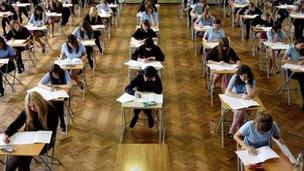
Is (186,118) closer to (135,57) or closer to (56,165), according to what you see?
(135,57)

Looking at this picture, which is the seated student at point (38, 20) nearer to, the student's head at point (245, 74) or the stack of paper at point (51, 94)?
the stack of paper at point (51, 94)

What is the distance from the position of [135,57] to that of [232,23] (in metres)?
6.93

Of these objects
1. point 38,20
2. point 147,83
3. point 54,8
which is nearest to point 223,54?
point 147,83

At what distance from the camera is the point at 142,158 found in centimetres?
476

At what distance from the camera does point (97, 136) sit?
287 inches

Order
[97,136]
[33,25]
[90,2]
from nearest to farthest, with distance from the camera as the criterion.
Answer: [97,136] < [33,25] < [90,2]

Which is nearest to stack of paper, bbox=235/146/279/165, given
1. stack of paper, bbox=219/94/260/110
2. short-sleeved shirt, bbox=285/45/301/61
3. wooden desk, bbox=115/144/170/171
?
wooden desk, bbox=115/144/170/171

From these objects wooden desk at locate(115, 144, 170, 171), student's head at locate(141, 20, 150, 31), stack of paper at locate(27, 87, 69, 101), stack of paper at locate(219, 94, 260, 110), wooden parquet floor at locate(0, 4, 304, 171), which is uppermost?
student's head at locate(141, 20, 150, 31)

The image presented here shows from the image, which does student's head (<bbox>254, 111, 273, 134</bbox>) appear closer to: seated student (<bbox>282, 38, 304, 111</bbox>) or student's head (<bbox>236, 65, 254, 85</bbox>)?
student's head (<bbox>236, 65, 254, 85</bbox>)

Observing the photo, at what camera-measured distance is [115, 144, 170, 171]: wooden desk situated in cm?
459

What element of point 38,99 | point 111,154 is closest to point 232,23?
point 111,154

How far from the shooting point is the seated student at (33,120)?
5195 millimetres

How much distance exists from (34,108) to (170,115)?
3.30 meters

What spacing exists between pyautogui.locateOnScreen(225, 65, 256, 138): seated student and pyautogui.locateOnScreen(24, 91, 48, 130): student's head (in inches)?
108
